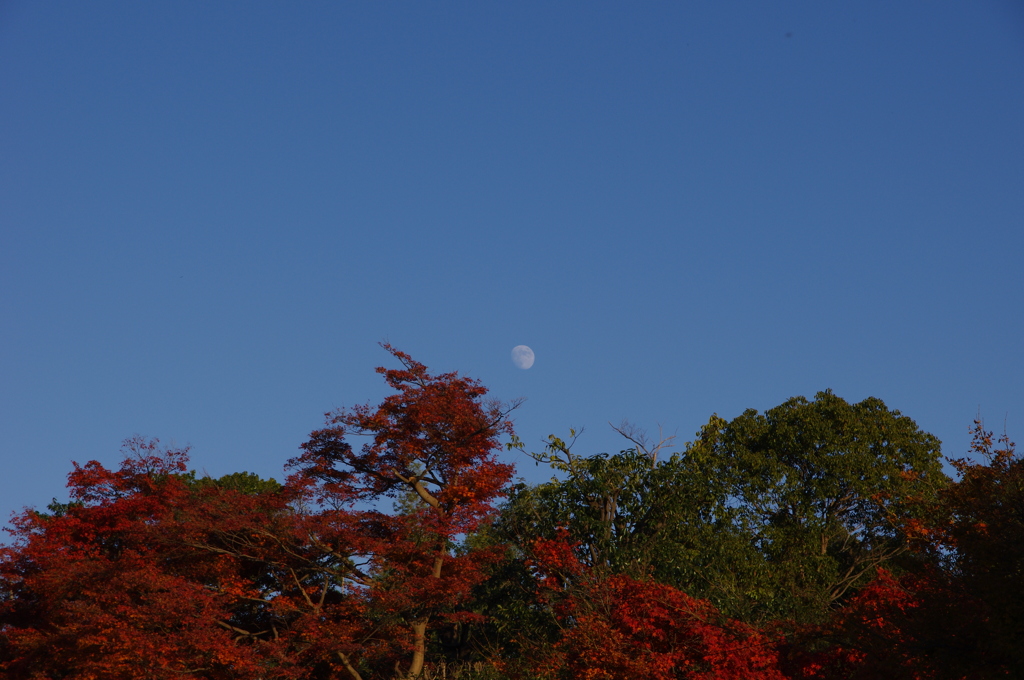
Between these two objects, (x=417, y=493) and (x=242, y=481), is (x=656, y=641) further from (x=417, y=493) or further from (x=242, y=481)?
(x=242, y=481)

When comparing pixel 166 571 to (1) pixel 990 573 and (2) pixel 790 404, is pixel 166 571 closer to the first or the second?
(1) pixel 990 573

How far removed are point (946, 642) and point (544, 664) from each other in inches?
434

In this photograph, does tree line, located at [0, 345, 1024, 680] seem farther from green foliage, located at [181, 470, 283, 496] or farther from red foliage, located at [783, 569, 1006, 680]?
green foliage, located at [181, 470, 283, 496]

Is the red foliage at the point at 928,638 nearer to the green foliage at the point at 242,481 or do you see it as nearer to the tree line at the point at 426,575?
the tree line at the point at 426,575

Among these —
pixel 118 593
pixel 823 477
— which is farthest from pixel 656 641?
pixel 823 477

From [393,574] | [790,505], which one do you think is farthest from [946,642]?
[790,505]

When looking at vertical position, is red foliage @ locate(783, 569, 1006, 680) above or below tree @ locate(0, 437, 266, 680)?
below

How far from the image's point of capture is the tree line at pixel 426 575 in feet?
61.6

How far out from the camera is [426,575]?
23766mm

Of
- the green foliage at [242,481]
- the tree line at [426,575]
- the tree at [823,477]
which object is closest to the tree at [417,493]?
the tree line at [426,575]

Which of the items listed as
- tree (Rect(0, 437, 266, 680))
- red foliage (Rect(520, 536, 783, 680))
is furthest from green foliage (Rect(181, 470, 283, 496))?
red foliage (Rect(520, 536, 783, 680))

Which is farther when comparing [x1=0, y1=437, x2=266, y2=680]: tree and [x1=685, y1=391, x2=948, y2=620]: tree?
[x1=685, y1=391, x2=948, y2=620]: tree

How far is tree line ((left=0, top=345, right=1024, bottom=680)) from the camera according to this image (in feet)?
61.6

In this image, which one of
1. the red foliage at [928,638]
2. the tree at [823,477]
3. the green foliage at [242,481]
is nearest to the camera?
the red foliage at [928,638]
